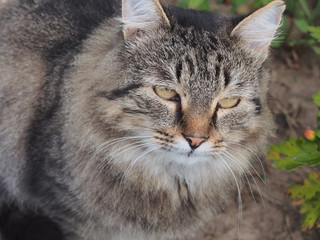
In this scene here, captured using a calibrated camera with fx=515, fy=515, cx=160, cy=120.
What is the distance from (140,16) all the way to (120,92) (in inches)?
10.1

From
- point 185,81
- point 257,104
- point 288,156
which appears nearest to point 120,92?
point 185,81

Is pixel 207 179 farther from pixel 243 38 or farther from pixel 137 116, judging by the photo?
pixel 243 38

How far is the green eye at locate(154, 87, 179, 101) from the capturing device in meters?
1.65

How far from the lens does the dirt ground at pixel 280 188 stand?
253 centimetres

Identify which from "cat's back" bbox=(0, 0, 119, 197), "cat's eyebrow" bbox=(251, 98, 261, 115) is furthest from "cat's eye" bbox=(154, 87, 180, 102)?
"cat's back" bbox=(0, 0, 119, 197)

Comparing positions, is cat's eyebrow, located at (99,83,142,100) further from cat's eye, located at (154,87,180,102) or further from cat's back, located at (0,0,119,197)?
cat's back, located at (0,0,119,197)

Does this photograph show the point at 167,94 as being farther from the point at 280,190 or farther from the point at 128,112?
the point at 280,190

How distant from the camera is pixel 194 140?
1616 millimetres

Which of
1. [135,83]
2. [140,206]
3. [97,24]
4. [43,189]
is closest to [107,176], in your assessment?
[140,206]

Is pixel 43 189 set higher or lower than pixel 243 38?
lower

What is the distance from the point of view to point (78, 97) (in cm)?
186

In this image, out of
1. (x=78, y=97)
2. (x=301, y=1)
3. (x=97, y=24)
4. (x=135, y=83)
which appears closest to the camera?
(x=135, y=83)

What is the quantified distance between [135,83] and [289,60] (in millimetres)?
1786

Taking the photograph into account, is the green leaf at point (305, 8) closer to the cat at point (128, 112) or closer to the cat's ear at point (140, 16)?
the cat at point (128, 112)
